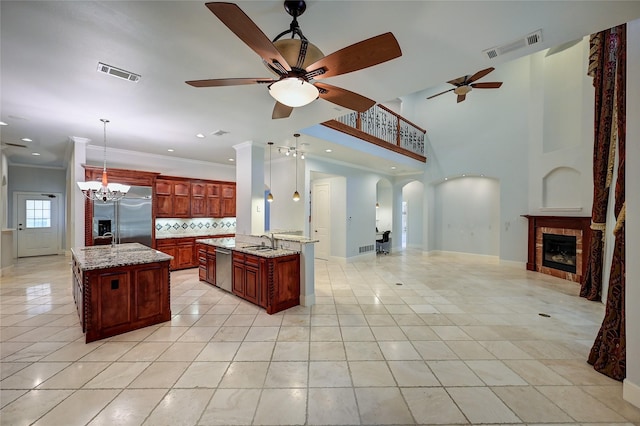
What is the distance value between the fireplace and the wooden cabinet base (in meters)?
8.00

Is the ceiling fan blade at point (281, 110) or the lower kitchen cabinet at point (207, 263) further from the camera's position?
the lower kitchen cabinet at point (207, 263)

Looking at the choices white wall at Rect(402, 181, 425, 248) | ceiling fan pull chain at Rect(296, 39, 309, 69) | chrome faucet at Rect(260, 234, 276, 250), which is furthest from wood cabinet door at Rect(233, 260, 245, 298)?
white wall at Rect(402, 181, 425, 248)

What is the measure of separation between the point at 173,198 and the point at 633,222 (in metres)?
7.71

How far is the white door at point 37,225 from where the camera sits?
8.30 metres

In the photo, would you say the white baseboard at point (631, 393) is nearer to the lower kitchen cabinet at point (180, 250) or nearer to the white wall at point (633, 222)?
the white wall at point (633, 222)

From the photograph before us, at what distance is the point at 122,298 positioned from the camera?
10.4 feet

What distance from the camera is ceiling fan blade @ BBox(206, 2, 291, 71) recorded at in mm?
1342

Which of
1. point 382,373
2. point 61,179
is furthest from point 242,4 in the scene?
point 61,179

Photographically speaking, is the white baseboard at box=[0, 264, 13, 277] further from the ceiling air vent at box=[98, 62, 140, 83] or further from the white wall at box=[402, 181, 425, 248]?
the white wall at box=[402, 181, 425, 248]

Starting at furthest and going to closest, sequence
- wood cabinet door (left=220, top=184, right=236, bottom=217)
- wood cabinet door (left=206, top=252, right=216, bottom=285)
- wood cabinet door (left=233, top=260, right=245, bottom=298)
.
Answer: wood cabinet door (left=220, top=184, right=236, bottom=217), wood cabinet door (left=206, top=252, right=216, bottom=285), wood cabinet door (left=233, top=260, right=245, bottom=298)

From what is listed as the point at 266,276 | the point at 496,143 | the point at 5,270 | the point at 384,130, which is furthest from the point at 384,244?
the point at 5,270

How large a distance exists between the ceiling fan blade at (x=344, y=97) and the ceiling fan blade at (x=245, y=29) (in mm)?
502

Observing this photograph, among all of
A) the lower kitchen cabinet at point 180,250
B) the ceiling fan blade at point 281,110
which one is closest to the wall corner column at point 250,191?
the lower kitchen cabinet at point 180,250

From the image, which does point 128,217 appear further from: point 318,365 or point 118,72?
point 318,365
